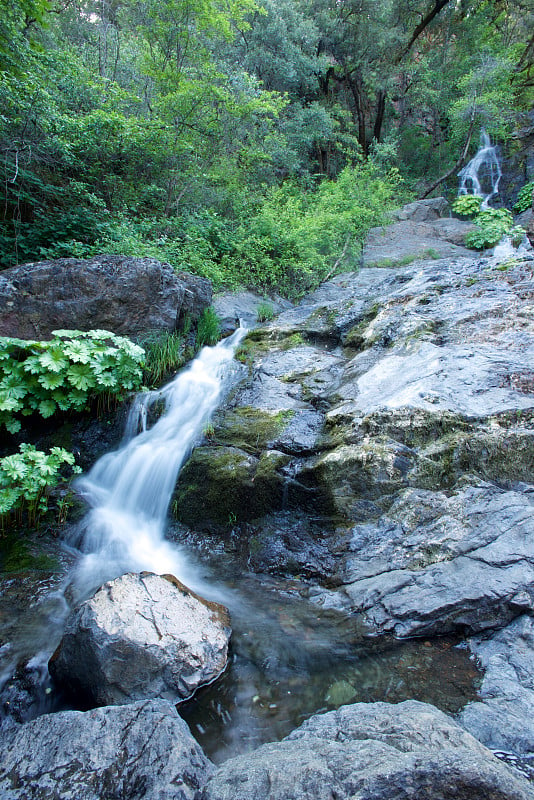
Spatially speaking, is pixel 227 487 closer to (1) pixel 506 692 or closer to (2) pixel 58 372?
(2) pixel 58 372

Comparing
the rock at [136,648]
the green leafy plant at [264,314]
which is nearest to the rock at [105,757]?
the rock at [136,648]

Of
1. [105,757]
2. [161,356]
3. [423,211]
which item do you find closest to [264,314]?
[161,356]

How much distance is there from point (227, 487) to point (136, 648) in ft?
6.79

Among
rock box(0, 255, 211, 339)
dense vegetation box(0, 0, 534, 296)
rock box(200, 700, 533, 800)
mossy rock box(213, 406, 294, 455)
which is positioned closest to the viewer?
rock box(200, 700, 533, 800)

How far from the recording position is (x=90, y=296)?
6.64m

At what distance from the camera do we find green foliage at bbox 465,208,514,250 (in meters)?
11.6

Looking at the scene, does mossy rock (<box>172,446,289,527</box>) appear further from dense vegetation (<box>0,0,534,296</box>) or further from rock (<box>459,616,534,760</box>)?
dense vegetation (<box>0,0,534,296</box>)

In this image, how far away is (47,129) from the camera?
25.6 ft

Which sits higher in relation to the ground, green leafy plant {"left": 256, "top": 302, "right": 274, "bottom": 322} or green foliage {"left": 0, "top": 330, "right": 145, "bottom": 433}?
green leafy plant {"left": 256, "top": 302, "right": 274, "bottom": 322}

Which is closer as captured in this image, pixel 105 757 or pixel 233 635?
pixel 105 757

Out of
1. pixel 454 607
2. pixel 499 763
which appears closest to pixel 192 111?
pixel 454 607

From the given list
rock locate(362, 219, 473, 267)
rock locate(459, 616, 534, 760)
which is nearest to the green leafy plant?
rock locate(362, 219, 473, 267)

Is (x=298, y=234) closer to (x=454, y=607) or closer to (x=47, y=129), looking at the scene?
(x=47, y=129)

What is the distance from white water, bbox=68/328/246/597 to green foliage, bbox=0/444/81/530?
585 millimetres
